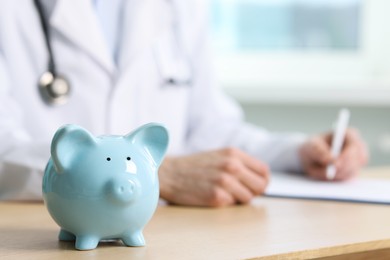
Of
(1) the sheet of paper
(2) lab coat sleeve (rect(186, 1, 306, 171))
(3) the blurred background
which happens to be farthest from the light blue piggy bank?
(3) the blurred background

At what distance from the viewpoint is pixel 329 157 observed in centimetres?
141

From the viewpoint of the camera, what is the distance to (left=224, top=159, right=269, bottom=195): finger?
1.18 metres

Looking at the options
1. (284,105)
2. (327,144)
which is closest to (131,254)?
(327,144)

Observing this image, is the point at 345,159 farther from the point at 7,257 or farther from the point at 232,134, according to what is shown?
the point at 7,257

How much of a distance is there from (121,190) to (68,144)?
75 mm

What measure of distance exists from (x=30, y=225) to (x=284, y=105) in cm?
171

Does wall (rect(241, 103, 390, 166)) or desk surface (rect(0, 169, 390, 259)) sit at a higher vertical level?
desk surface (rect(0, 169, 390, 259))

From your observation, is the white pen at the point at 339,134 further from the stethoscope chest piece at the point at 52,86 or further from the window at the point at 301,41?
the window at the point at 301,41

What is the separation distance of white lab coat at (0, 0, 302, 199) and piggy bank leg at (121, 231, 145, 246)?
0.35 meters

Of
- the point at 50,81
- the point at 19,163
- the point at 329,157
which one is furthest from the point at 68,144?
the point at 329,157

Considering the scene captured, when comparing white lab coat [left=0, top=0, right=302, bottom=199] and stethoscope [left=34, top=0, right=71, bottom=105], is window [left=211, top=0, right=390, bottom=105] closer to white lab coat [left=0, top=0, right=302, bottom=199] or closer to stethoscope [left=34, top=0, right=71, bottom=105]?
white lab coat [left=0, top=0, right=302, bottom=199]

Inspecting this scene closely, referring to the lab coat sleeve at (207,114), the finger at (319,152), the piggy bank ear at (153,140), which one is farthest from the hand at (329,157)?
the piggy bank ear at (153,140)

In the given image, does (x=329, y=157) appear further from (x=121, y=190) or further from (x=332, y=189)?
(x=121, y=190)

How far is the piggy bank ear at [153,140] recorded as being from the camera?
849 millimetres
